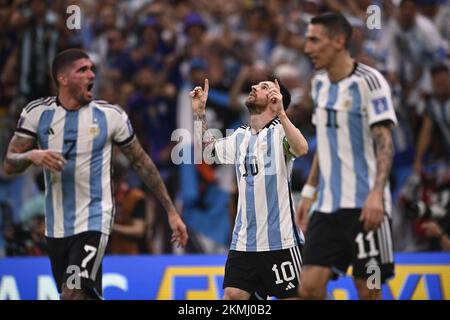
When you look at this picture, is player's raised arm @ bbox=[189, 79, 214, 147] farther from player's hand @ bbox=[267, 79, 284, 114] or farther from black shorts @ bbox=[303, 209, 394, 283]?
black shorts @ bbox=[303, 209, 394, 283]

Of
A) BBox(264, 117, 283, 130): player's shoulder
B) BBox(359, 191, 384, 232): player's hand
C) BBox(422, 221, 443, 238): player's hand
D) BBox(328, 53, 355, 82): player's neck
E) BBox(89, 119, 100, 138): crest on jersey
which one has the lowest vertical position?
Answer: BBox(422, 221, 443, 238): player's hand

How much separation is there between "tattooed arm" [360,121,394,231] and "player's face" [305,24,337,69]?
645 mm

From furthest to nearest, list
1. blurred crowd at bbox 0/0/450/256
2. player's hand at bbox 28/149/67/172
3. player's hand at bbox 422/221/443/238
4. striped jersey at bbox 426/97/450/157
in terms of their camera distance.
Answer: striped jersey at bbox 426/97/450/157 < blurred crowd at bbox 0/0/450/256 < player's hand at bbox 422/221/443/238 < player's hand at bbox 28/149/67/172

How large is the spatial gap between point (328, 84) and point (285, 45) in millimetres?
3874

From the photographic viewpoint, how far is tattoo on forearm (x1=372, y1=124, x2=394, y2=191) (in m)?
6.96

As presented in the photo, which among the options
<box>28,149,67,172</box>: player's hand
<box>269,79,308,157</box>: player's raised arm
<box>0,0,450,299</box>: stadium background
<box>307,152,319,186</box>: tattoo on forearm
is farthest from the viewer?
<box>0,0,450,299</box>: stadium background

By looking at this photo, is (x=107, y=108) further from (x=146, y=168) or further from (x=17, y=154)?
(x=17, y=154)

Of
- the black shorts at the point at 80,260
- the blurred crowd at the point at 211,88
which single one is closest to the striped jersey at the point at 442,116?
the blurred crowd at the point at 211,88

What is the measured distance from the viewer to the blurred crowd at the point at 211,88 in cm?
995

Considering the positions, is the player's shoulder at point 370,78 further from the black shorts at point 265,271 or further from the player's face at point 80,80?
the player's face at point 80,80

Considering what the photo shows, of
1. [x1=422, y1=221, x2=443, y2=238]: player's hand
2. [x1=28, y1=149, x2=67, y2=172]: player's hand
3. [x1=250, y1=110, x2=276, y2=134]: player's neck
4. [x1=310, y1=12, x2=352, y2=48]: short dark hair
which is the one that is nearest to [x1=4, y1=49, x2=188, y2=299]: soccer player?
[x1=28, y1=149, x2=67, y2=172]: player's hand

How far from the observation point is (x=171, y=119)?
10656 mm

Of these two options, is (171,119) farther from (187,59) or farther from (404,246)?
(404,246)

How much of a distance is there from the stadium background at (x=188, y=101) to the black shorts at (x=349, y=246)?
70.1 inches
